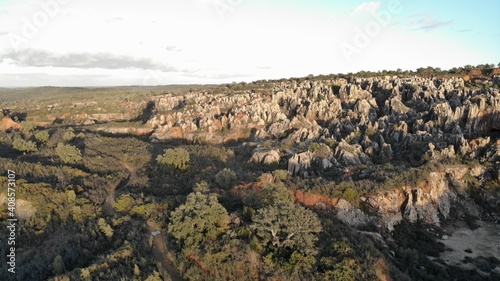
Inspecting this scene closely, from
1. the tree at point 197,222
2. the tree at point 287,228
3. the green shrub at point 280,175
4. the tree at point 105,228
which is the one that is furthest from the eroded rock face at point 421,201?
the tree at point 105,228

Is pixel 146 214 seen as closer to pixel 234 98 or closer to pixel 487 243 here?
pixel 487 243

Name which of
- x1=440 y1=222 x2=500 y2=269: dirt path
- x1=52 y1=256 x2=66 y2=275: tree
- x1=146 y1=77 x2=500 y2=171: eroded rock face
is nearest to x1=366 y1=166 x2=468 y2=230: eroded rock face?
x1=440 y1=222 x2=500 y2=269: dirt path

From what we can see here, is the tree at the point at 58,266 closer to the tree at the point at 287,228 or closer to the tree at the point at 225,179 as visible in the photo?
the tree at the point at 287,228

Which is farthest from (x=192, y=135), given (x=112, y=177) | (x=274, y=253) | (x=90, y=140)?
(x=274, y=253)

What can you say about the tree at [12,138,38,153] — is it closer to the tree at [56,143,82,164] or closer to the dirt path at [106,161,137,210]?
the tree at [56,143,82,164]

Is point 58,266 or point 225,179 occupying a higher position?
point 225,179

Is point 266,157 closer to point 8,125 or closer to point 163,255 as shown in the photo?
point 163,255

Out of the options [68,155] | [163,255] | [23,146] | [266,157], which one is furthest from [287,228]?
[23,146]

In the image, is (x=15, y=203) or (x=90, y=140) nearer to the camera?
(x=15, y=203)
